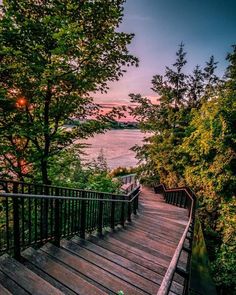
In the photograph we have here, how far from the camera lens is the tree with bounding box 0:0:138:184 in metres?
5.08

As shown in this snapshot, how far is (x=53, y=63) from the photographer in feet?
17.5

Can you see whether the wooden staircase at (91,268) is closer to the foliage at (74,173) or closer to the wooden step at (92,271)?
the wooden step at (92,271)

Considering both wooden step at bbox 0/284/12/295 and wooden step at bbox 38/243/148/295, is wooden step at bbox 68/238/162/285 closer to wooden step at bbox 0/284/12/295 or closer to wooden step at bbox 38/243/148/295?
wooden step at bbox 38/243/148/295

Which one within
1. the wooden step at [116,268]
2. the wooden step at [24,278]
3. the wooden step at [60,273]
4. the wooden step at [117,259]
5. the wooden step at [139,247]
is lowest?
the wooden step at [139,247]

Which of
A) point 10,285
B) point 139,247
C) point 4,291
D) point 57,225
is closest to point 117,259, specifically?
point 139,247

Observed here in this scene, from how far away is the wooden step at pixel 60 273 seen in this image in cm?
282

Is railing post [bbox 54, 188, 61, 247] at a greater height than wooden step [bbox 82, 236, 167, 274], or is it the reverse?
railing post [bbox 54, 188, 61, 247]

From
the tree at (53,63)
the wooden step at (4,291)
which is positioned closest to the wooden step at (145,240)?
the tree at (53,63)

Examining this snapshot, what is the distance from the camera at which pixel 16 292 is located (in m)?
2.50

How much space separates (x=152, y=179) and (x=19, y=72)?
55.7 feet

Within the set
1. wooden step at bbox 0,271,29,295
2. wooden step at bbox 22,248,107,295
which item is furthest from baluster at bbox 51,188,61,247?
wooden step at bbox 0,271,29,295

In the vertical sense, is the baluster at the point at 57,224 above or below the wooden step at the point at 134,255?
above

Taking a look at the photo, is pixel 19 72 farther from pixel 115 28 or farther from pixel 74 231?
pixel 74 231

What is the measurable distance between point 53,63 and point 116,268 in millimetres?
4478
